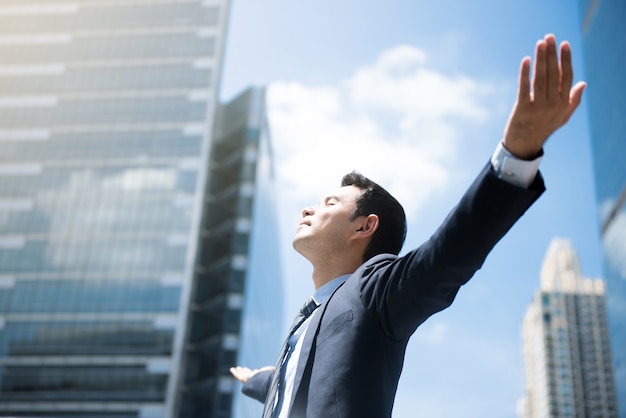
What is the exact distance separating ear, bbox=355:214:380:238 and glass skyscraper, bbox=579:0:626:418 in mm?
59228

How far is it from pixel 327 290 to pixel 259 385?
2.46 feet

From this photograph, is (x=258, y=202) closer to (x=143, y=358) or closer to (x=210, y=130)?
(x=210, y=130)

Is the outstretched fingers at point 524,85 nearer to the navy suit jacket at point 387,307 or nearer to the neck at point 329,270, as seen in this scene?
the navy suit jacket at point 387,307

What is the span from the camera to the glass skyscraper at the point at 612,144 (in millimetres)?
58625

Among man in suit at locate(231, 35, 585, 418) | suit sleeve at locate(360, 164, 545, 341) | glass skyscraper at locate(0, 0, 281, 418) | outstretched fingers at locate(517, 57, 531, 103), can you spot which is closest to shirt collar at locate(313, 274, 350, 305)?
man in suit at locate(231, 35, 585, 418)

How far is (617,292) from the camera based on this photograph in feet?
197

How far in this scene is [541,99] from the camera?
1802 millimetres

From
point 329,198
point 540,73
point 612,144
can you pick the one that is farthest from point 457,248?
point 612,144

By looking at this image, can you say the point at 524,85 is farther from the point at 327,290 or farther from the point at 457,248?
the point at 327,290

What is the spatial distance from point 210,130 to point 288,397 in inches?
2165

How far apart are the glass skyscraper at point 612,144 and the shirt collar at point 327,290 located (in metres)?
59.3

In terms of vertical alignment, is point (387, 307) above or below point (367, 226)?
below

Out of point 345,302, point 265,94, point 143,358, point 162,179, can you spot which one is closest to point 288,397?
point 345,302

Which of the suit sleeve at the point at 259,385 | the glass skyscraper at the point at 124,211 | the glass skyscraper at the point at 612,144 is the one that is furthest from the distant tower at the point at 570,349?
the suit sleeve at the point at 259,385
